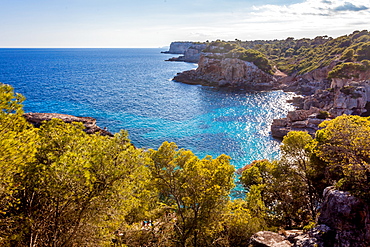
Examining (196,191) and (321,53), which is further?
(321,53)

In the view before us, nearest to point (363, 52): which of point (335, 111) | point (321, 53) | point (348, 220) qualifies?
point (321, 53)

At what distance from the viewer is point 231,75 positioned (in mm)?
113875

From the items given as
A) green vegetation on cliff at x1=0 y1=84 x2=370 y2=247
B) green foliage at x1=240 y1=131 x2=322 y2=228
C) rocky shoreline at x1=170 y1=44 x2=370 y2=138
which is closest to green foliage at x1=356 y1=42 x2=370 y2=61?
Result: rocky shoreline at x1=170 y1=44 x2=370 y2=138

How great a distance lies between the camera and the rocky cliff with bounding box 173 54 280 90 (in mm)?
108625

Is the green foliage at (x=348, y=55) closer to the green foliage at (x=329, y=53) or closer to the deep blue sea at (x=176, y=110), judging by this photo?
the green foliage at (x=329, y=53)

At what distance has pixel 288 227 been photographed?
73.6ft

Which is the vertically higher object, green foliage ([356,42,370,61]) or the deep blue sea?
green foliage ([356,42,370,61])

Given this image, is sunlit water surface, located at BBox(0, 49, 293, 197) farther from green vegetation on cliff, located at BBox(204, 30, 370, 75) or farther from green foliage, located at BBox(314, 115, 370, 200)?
green foliage, located at BBox(314, 115, 370, 200)

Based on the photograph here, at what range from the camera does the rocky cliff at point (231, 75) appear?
108625mm

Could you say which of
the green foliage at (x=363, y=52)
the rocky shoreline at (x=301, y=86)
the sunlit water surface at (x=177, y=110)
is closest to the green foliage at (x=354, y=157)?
the sunlit water surface at (x=177, y=110)

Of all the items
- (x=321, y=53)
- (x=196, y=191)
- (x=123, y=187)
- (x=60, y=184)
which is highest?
Result: (x=321, y=53)

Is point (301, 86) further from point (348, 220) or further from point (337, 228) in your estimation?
point (337, 228)

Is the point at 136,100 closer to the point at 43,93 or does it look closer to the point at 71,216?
the point at 43,93

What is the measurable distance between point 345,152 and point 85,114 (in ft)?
225
